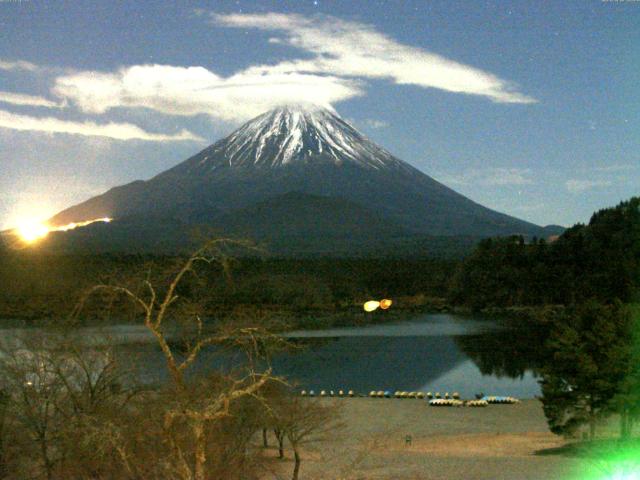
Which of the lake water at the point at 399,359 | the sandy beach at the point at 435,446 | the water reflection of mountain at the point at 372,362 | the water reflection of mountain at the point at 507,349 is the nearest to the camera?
the sandy beach at the point at 435,446

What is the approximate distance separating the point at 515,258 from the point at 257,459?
7679 cm

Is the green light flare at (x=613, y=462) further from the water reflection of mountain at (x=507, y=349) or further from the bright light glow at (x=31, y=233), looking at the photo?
the water reflection of mountain at (x=507, y=349)

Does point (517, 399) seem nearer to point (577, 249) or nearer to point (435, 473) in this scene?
point (435, 473)

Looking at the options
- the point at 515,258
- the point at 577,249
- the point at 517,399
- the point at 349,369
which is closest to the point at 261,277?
the point at 515,258

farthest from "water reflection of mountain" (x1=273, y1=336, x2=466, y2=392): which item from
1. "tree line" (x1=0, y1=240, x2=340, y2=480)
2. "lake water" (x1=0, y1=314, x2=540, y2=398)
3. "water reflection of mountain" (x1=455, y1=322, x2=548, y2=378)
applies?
"tree line" (x1=0, y1=240, x2=340, y2=480)

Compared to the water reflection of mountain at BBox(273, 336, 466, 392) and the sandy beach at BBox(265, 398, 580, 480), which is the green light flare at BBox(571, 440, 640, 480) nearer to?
the sandy beach at BBox(265, 398, 580, 480)

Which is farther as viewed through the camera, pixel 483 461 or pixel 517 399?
pixel 517 399

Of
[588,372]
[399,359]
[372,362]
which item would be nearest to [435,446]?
[588,372]

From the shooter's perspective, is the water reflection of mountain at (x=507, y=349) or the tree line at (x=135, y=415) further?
the water reflection of mountain at (x=507, y=349)

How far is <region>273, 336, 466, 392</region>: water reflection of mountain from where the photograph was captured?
139 feet

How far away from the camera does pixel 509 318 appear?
81875 millimetres

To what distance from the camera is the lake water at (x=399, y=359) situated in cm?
4141

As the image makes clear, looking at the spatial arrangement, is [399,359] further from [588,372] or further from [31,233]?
[31,233]

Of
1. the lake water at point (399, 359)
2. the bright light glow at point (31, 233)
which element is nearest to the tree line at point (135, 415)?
the bright light glow at point (31, 233)
